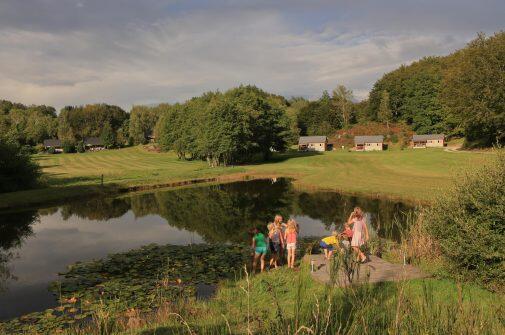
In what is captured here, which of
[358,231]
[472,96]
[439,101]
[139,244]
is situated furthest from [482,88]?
[139,244]

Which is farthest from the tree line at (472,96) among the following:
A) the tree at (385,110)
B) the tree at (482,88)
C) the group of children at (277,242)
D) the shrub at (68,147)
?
the shrub at (68,147)

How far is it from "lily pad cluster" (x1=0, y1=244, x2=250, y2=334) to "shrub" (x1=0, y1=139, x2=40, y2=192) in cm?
2521

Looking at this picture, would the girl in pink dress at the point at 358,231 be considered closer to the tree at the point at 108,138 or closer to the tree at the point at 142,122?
the tree at the point at 108,138

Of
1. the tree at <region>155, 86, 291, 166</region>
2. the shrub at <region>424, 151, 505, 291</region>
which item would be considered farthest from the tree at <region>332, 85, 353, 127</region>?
the shrub at <region>424, 151, 505, 291</region>

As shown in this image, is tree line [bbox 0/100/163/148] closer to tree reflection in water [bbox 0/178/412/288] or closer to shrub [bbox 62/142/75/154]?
shrub [bbox 62/142/75/154]

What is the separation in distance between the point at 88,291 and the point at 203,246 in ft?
26.3

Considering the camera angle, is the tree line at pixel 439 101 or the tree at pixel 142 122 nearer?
the tree line at pixel 439 101

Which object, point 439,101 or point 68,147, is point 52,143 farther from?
point 439,101

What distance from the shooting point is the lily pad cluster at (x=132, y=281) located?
13.0 metres

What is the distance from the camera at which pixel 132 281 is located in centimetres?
1658

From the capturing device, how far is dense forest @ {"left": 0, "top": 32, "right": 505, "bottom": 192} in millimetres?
66000

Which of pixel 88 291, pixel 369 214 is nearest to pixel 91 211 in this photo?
pixel 88 291

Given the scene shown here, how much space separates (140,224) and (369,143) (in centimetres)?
8376

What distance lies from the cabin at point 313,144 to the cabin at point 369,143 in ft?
29.9
